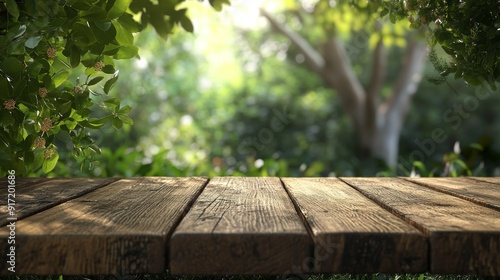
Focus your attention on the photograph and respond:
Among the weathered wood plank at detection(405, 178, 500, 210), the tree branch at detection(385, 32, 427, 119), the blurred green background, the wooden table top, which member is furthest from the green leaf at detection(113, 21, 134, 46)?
the tree branch at detection(385, 32, 427, 119)

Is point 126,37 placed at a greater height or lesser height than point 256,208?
greater

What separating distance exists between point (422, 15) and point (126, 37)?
0.94 m

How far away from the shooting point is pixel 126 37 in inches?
73.4

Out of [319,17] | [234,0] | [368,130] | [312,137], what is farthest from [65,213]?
[312,137]

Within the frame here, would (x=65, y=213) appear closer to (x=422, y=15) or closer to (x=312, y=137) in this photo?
(x=422, y=15)

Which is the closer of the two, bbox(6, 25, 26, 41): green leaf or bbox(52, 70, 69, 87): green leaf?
bbox(6, 25, 26, 41): green leaf

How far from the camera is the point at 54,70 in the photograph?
6.28ft

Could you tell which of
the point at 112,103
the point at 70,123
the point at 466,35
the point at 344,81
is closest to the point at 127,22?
the point at 112,103

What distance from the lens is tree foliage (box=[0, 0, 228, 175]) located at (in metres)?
1.69

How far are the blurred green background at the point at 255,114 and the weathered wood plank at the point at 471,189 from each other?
1632 mm

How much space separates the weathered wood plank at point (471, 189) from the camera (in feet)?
5.37

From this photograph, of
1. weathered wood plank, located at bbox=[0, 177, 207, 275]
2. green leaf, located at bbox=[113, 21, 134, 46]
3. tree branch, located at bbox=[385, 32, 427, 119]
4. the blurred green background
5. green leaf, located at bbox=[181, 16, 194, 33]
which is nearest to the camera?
weathered wood plank, located at bbox=[0, 177, 207, 275]

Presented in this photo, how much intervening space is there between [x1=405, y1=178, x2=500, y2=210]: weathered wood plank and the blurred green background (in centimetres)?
163

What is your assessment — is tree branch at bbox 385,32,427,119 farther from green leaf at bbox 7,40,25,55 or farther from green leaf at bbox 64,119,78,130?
green leaf at bbox 7,40,25,55
